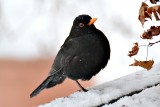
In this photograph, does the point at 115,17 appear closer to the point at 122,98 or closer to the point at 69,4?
the point at 69,4

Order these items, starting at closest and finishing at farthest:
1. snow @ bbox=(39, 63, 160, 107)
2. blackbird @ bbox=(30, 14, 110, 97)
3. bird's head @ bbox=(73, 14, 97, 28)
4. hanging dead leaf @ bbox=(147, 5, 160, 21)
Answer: hanging dead leaf @ bbox=(147, 5, 160, 21)
snow @ bbox=(39, 63, 160, 107)
blackbird @ bbox=(30, 14, 110, 97)
bird's head @ bbox=(73, 14, 97, 28)

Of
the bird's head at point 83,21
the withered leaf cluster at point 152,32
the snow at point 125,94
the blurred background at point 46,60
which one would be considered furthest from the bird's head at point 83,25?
the blurred background at point 46,60

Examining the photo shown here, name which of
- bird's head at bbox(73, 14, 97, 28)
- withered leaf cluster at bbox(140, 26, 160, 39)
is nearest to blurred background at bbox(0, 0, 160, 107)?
bird's head at bbox(73, 14, 97, 28)

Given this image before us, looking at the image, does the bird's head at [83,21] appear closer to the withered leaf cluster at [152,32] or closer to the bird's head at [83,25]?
the bird's head at [83,25]

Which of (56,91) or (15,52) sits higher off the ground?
(15,52)

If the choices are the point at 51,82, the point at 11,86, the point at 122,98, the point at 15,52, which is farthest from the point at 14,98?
the point at 122,98

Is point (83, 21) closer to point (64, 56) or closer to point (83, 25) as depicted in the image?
point (83, 25)

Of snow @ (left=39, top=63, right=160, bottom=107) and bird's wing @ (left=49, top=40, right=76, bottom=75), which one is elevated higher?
bird's wing @ (left=49, top=40, right=76, bottom=75)

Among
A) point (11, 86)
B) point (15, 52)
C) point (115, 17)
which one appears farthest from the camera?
point (15, 52)

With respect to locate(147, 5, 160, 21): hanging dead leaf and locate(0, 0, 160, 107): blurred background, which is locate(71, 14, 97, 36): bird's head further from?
locate(0, 0, 160, 107): blurred background
